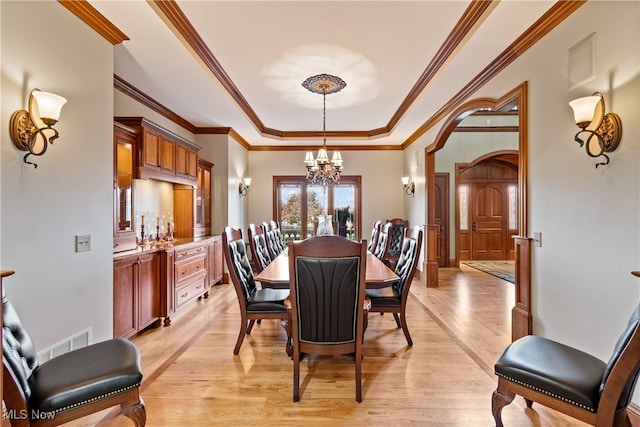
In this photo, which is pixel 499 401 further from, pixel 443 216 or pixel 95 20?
pixel 443 216

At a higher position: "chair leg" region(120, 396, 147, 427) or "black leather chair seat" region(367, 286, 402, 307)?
"black leather chair seat" region(367, 286, 402, 307)

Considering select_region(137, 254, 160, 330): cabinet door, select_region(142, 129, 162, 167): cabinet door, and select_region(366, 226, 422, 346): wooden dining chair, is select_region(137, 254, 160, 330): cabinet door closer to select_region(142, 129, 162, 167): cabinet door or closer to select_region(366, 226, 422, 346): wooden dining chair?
select_region(142, 129, 162, 167): cabinet door

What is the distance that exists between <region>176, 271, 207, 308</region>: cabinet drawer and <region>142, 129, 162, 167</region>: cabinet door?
1.54 metres

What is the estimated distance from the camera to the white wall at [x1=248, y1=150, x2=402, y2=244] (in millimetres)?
7105

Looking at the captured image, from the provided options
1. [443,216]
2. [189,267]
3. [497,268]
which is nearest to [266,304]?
[189,267]

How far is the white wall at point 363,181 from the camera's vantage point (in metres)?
7.11

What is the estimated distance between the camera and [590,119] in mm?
1950

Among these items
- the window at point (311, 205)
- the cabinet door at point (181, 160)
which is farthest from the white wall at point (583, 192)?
the window at point (311, 205)

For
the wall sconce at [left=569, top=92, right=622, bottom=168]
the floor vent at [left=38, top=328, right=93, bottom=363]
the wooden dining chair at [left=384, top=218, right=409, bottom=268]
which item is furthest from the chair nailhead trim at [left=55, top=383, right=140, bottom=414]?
the wooden dining chair at [left=384, top=218, right=409, bottom=268]

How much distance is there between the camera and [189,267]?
399 centimetres

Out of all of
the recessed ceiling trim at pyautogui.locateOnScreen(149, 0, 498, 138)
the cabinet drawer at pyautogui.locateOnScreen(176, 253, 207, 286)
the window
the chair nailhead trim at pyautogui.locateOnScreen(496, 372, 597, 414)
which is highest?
the recessed ceiling trim at pyautogui.locateOnScreen(149, 0, 498, 138)

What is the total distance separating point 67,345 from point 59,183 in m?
1.13

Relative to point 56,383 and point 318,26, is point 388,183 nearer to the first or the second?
point 318,26

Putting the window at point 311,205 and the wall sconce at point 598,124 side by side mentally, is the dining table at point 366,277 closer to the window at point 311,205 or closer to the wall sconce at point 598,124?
the wall sconce at point 598,124
